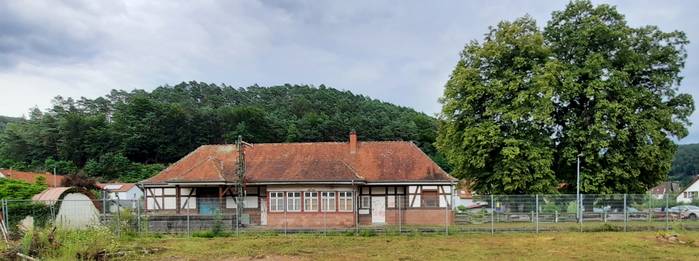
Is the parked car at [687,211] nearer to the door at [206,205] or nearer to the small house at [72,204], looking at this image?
the door at [206,205]

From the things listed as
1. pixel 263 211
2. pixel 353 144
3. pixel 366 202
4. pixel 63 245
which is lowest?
pixel 263 211

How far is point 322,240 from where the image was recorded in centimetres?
1955

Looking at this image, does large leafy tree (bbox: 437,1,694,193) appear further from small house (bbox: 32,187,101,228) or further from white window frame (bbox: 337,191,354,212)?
small house (bbox: 32,187,101,228)

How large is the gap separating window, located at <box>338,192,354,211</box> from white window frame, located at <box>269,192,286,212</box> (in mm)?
2709

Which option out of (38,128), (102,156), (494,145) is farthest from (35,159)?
(494,145)

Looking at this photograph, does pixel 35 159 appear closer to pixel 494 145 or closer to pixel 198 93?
pixel 198 93

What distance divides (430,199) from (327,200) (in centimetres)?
534

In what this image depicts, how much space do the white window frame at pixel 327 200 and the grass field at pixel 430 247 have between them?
499cm

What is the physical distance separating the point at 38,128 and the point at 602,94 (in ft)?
268

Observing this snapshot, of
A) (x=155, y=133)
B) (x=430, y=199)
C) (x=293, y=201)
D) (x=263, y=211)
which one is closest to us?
(x=293, y=201)

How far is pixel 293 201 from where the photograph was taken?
26500mm

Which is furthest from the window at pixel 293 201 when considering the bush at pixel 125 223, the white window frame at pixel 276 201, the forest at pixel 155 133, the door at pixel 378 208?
the forest at pixel 155 133

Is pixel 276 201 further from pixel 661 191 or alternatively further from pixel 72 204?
pixel 661 191

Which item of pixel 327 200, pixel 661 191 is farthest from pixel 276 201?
pixel 661 191
